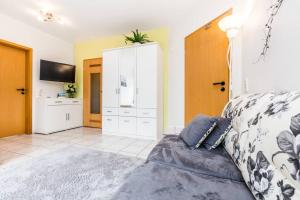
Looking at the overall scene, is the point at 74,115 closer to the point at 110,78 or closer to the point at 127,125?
the point at 110,78

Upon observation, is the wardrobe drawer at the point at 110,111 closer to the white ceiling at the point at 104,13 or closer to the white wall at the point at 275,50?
the white ceiling at the point at 104,13

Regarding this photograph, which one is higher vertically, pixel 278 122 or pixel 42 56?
pixel 42 56

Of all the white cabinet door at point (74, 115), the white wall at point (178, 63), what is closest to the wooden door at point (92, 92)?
the white cabinet door at point (74, 115)

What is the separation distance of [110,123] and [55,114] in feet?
4.38

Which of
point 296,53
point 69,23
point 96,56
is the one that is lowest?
point 296,53

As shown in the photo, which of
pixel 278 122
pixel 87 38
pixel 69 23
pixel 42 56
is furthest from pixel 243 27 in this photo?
pixel 42 56

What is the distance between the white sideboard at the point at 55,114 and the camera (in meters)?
3.44

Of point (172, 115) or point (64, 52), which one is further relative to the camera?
point (64, 52)

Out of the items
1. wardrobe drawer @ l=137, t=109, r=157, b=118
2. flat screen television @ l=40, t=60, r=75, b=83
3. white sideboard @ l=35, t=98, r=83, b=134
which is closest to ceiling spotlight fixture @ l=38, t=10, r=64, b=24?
flat screen television @ l=40, t=60, r=75, b=83

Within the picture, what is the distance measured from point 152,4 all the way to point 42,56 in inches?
114

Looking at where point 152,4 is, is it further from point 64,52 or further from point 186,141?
point 64,52

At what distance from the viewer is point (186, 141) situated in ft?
4.38

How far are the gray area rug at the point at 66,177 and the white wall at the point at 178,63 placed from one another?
5.12 feet

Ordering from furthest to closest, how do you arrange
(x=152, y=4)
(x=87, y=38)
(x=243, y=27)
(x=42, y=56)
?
(x=87, y=38), (x=42, y=56), (x=152, y=4), (x=243, y=27)
